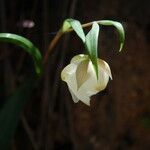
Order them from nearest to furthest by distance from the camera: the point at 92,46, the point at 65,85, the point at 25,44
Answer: the point at 92,46
the point at 25,44
the point at 65,85

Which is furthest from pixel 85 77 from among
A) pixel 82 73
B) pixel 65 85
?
pixel 65 85

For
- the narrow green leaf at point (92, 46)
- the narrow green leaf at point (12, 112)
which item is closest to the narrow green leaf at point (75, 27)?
the narrow green leaf at point (92, 46)

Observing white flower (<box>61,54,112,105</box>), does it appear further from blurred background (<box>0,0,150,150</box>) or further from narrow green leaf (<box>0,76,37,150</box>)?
blurred background (<box>0,0,150,150</box>)

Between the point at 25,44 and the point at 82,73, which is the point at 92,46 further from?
the point at 25,44

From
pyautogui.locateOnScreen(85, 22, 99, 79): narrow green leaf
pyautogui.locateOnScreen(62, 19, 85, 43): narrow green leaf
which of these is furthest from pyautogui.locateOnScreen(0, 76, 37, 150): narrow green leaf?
pyautogui.locateOnScreen(85, 22, 99, 79): narrow green leaf

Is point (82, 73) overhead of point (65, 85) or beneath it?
overhead

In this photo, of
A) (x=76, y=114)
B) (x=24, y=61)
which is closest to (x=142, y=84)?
(x=76, y=114)

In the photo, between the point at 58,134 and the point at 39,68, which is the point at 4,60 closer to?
the point at 58,134
